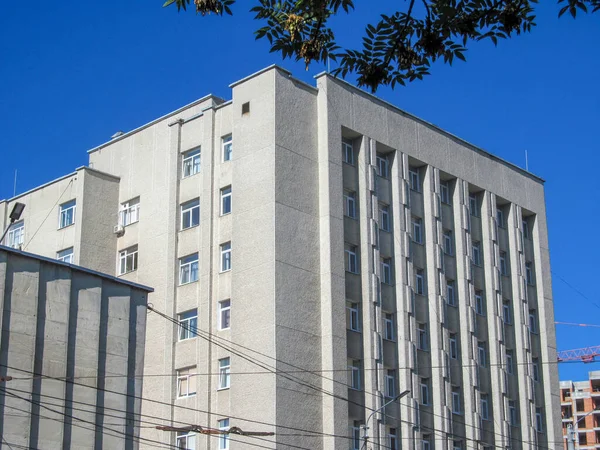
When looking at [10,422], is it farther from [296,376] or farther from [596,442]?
[596,442]

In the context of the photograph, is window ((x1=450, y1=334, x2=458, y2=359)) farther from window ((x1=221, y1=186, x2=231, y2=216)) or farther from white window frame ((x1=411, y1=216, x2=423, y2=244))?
window ((x1=221, y1=186, x2=231, y2=216))

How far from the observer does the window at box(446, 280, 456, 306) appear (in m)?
46.0

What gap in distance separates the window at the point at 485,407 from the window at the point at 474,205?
326 inches

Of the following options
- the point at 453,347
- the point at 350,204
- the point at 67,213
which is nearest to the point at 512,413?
the point at 453,347

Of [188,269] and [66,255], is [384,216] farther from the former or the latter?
[66,255]

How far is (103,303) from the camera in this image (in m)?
29.0

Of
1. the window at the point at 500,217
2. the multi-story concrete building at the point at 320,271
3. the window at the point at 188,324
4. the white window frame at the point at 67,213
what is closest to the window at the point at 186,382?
the multi-story concrete building at the point at 320,271

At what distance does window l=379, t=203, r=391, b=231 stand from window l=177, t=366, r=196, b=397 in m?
9.72

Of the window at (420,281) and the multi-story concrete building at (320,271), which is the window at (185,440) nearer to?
the multi-story concrete building at (320,271)

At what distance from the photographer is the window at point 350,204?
42.4 m

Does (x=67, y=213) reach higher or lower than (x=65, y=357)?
higher

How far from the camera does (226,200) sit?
4175 centimetres

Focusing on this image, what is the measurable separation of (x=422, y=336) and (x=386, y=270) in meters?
3.07

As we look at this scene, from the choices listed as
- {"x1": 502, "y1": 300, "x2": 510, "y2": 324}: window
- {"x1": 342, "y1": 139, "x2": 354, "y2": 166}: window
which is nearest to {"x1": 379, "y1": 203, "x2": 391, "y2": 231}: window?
{"x1": 342, "y1": 139, "x2": 354, "y2": 166}: window
